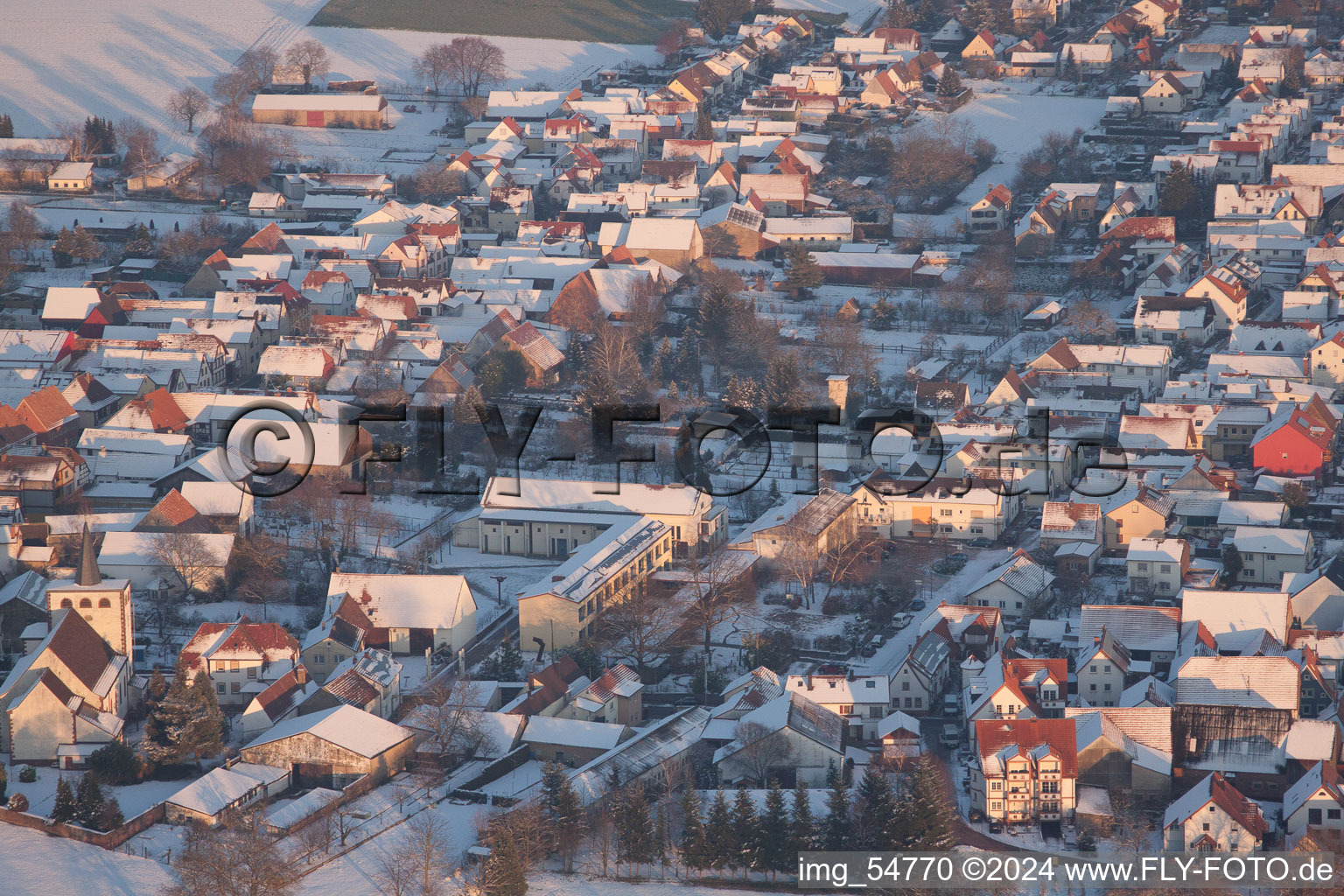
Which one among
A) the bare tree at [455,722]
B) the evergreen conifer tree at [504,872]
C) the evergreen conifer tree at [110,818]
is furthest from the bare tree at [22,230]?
the evergreen conifer tree at [504,872]

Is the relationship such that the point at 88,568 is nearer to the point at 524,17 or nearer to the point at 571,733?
the point at 571,733

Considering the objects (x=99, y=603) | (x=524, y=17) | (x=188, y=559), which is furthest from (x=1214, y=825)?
(x=524, y=17)

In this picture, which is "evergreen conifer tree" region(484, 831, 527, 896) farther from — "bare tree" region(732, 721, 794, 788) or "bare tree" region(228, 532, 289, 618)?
"bare tree" region(228, 532, 289, 618)

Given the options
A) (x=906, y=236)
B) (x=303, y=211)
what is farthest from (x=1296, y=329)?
(x=303, y=211)

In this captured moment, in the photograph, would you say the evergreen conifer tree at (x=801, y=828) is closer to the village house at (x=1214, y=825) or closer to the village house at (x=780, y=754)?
the village house at (x=780, y=754)

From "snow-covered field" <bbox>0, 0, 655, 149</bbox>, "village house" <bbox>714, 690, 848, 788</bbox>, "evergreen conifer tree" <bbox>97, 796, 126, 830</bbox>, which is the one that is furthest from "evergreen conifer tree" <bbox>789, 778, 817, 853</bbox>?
"snow-covered field" <bbox>0, 0, 655, 149</bbox>

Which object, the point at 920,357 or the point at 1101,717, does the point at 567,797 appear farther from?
the point at 920,357
